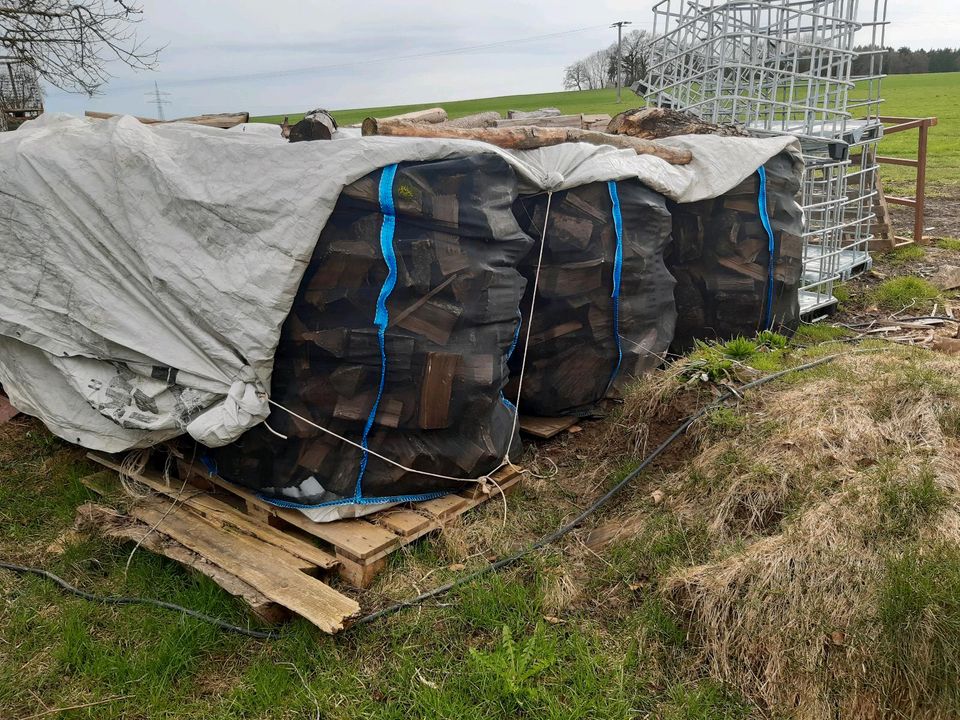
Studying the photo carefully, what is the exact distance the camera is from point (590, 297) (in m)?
3.92

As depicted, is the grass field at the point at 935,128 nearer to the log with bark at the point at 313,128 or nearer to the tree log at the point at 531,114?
the tree log at the point at 531,114

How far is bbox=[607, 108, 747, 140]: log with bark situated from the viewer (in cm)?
519

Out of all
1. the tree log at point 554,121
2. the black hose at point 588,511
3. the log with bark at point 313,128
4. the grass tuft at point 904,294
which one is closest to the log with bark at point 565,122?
the tree log at point 554,121

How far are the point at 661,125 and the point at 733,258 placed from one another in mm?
1201

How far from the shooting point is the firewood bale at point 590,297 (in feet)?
12.5

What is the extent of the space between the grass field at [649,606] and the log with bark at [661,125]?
89.7 inches

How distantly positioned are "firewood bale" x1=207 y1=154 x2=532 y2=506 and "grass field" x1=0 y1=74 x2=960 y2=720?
1.35ft

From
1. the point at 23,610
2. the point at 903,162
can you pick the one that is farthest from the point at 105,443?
the point at 903,162

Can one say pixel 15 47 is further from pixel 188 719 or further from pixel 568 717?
pixel 568 717

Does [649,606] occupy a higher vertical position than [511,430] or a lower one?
lower

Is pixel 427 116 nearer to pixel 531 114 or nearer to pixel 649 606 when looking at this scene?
pixel 531 114

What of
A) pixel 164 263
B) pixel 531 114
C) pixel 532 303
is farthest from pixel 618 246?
pixel 531 114

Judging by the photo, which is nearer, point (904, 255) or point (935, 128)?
point (904, 255)

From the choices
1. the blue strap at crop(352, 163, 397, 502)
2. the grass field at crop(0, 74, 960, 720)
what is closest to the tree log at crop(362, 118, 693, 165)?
the blue strap at crop(352, 163, 397, 502)
